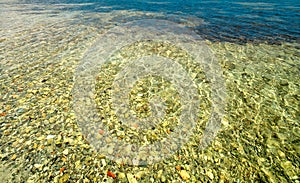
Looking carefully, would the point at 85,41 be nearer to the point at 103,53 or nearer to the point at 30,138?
the point at 103,53

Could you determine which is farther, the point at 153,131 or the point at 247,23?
the point at 247,23

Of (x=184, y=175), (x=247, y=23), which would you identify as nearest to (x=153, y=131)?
(x=184, y=175)

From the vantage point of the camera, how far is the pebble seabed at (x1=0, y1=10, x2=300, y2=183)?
204 inches

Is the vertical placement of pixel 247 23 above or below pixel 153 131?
above

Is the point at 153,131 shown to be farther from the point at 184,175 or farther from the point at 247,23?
the point at 247,23

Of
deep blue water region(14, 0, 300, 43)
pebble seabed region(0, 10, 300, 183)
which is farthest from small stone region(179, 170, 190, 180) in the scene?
deep blue water region(14, 0, 300, 43)

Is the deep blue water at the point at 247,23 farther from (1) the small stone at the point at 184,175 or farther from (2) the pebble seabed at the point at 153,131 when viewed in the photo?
(1) the small stone at the point at 184,175

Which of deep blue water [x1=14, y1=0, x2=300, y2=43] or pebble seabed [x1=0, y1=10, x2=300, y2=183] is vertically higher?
deep blue water [x1=14, y1=0, x2=300, y2=43]

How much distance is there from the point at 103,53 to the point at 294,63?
35.3ft

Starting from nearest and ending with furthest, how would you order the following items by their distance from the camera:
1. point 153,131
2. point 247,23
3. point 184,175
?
point 184,175 → point 153,131 → point 247,23

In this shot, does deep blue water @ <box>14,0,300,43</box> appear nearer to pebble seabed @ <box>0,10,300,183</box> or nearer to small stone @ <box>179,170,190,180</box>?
pebble seabed @ <box>0,10,300,183</box>

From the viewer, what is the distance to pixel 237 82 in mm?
9117

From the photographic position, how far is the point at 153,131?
21.6 ft

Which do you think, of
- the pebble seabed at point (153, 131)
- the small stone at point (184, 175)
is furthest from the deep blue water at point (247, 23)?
the small stone at point (184, 175)
